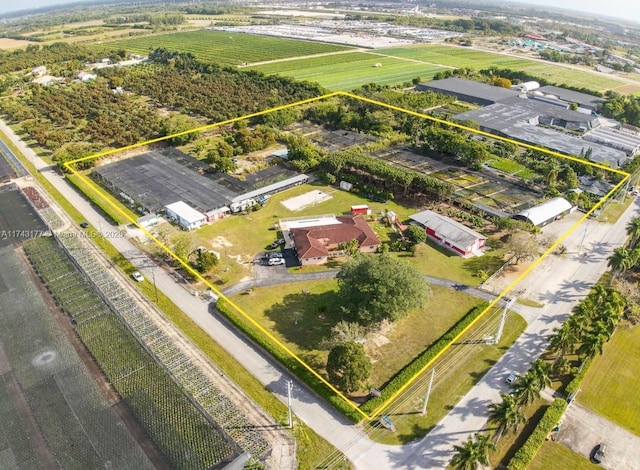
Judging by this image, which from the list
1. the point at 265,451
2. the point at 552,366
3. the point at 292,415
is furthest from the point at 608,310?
the point at 265,451

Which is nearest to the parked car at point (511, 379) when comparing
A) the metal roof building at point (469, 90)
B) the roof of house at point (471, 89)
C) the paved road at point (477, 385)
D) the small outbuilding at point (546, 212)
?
the paved road at point (477, 385)

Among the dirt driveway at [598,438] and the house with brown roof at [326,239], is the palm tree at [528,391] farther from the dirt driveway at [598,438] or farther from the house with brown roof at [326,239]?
the house with brown roof at [326,239]

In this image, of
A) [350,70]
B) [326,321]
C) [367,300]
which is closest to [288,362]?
[326,321]

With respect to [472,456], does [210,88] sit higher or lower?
higher

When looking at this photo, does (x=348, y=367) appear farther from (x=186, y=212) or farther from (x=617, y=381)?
(x=186, y=212)

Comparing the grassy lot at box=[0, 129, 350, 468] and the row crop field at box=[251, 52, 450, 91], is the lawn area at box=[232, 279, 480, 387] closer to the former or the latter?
the grassy lot at box=[0, 129, 350, 468]

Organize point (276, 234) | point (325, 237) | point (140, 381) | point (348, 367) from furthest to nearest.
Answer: point (276, 234) → point (325, 237) → point (140, 381) → point (348, 367)

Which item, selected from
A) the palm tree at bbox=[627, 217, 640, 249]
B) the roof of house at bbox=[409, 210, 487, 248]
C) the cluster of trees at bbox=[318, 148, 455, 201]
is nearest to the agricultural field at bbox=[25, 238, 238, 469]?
the roof of house at bbox=[409, 210, 487, 248]
